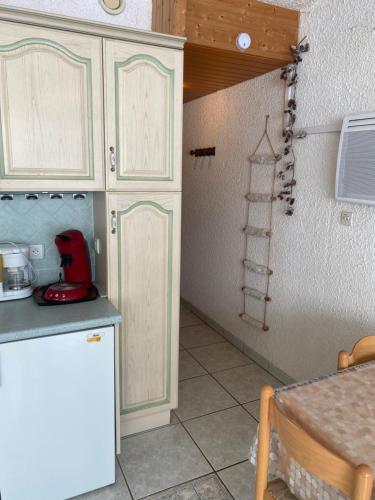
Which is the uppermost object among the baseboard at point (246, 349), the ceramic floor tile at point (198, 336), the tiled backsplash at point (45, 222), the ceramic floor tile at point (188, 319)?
the tiled backsplash at point (45, 222)

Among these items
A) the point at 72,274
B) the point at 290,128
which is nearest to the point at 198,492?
the point at 72,274

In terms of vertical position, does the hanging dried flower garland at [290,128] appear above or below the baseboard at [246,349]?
above

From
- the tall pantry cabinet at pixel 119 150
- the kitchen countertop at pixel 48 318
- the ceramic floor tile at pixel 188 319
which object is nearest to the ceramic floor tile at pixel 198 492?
the tall pantry cabinet at pixel 119 150

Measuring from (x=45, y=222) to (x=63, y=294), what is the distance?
49 centimetres

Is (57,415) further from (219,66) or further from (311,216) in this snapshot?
(219,66)

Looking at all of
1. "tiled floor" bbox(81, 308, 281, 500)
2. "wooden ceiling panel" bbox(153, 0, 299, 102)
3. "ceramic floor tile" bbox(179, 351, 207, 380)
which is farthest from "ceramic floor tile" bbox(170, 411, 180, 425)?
"wooden ceiling panel" bbox(153, 0, 299, 102)

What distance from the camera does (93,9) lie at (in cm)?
197

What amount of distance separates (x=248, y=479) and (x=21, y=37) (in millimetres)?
2258

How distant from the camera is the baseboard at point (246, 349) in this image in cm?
272

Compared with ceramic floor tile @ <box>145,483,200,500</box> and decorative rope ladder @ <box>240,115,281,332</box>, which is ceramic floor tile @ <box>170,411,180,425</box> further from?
decorative rope ladder @ <box>240,115,281,332</box>

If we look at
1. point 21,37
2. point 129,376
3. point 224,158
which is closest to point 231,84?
point 224,158

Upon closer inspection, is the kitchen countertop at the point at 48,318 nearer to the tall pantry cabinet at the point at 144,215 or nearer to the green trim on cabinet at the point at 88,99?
the tall pantry cabinet at the point at 144,215

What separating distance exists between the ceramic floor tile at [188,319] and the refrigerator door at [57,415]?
6.83 feet

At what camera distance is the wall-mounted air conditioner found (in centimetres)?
183
